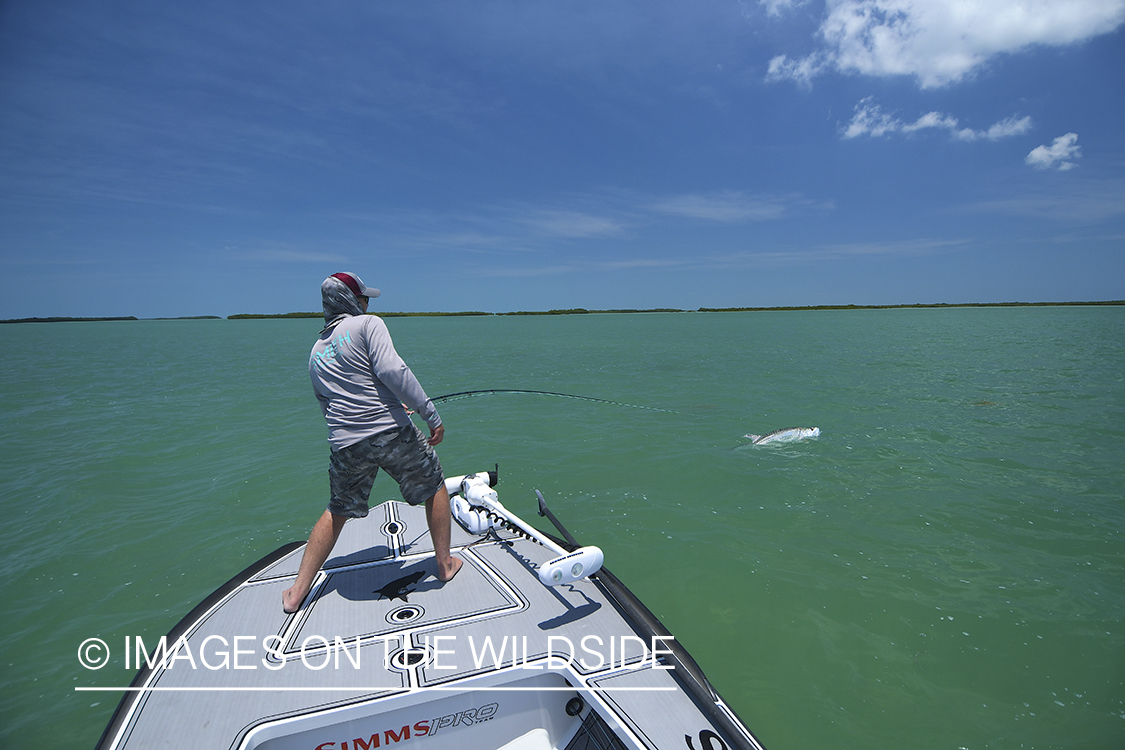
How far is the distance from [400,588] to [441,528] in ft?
1.71

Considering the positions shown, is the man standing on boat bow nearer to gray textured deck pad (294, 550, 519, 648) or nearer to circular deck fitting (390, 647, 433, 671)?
gray textured deck pad (294, 550, 519, 648)

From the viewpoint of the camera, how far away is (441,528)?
381cm

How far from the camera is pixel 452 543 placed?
181 inches

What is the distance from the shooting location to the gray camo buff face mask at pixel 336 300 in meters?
3.47

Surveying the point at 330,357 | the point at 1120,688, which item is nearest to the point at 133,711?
the point at 330,357

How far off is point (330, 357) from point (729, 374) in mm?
21178

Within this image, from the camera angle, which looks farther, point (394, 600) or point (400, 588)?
point (400, 588)

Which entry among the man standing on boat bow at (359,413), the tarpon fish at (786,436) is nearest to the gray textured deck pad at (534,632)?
the man standing on boat bow at (359,413)

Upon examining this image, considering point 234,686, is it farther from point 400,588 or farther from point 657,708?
point 657,708

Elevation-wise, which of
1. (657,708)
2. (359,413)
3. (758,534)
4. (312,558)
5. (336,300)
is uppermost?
(336,300)

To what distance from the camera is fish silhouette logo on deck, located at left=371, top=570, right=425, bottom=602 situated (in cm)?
363

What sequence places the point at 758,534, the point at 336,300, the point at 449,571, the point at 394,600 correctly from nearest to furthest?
1. the point at 336,300
2. the point at 394,600
3. the point at 449,571
4. the point at 758,534

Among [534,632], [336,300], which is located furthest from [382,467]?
[534,632]

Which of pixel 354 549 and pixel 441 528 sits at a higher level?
pixel 441 528
